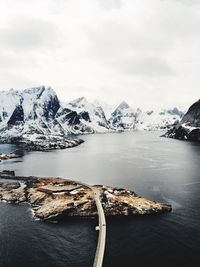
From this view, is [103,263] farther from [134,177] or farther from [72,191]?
[134,177]

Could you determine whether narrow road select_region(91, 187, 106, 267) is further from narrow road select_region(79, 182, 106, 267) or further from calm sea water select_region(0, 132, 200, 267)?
calm sea water select_region(0, 132, 200, 267)

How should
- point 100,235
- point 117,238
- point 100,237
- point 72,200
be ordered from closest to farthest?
point 100,237, point 100,235, point 117,238, point 72,200

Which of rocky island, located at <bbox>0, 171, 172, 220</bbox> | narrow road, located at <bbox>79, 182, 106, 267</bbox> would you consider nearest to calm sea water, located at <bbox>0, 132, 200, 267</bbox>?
narrow road, located at <bbox>79, 182, 106, 267</bbox>

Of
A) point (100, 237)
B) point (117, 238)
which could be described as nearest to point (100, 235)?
point (100, 237)

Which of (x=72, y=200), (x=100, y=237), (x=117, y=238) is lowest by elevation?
(x=117, y=238)

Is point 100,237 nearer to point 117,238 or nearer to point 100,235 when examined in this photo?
point 100,235

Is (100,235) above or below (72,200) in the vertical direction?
below

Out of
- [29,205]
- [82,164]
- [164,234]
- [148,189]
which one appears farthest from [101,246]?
[82,164]

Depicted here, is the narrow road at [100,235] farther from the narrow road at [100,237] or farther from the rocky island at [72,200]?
the rocky island at [72,200]
